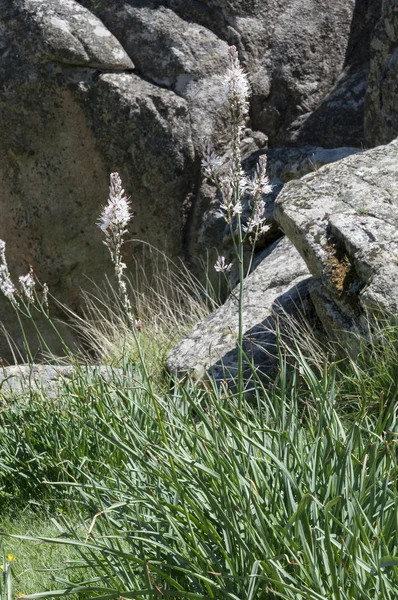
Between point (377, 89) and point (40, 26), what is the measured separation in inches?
152

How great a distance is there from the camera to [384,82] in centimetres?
837

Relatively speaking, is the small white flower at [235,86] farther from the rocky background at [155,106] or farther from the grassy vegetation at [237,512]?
the rocky background at [155,106]

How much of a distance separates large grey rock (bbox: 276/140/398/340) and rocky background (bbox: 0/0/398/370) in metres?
2.96

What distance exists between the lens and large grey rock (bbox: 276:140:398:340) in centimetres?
476

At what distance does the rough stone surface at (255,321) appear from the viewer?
5.66m

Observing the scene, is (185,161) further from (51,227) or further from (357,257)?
(357,257)

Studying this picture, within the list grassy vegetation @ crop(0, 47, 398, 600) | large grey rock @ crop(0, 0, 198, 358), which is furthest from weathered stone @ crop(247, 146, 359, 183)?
grassy vegetation @ crop(0, 47, 398, 600)

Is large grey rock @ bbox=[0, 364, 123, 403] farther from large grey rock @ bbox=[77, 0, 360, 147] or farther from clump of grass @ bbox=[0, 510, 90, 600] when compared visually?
large grey rock @ bbox=[77, 0, 360, 147]

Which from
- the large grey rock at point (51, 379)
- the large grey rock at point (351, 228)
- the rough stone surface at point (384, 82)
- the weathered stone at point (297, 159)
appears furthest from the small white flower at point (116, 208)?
the rough stone surface at point (384, 82)

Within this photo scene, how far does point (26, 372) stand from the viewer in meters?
6.11

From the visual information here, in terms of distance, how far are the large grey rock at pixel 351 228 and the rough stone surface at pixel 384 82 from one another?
261 cm

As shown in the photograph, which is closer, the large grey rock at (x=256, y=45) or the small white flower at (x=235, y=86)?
the small white flower at (x=235, y=86)

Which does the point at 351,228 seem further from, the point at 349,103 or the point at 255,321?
the point at 349,103

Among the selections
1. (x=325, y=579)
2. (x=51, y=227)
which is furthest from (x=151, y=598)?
(x=51, y=227)
